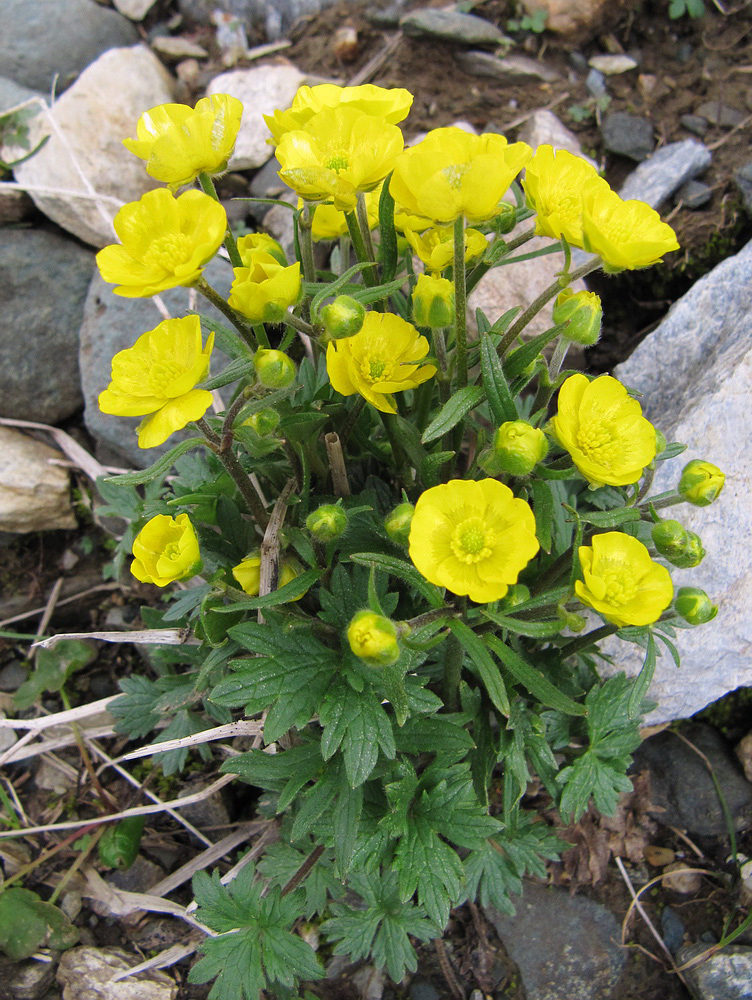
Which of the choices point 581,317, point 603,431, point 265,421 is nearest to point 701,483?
point 603,431

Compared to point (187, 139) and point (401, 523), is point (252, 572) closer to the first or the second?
point (401, 523)

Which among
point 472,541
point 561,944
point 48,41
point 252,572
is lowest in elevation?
point 561,944

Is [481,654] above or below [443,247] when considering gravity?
below

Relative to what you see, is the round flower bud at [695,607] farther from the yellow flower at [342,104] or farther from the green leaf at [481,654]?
the yellow flower at [342,104]

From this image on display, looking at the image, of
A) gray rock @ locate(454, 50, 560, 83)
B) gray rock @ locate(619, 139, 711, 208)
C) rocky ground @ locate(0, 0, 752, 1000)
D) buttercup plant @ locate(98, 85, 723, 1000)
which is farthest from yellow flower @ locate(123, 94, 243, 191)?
gray rock @ locate(454, 50, 560, 83)

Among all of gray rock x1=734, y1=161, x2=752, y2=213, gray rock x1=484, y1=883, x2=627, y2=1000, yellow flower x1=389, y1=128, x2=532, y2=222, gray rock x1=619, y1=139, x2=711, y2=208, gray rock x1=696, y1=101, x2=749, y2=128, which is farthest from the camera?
gray rock x1=696, y1=101, x2=749, y2=128

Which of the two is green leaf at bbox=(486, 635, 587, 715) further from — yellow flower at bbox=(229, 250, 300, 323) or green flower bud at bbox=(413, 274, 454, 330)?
yellow flower at bbox=(229, 250, 300, 323)
